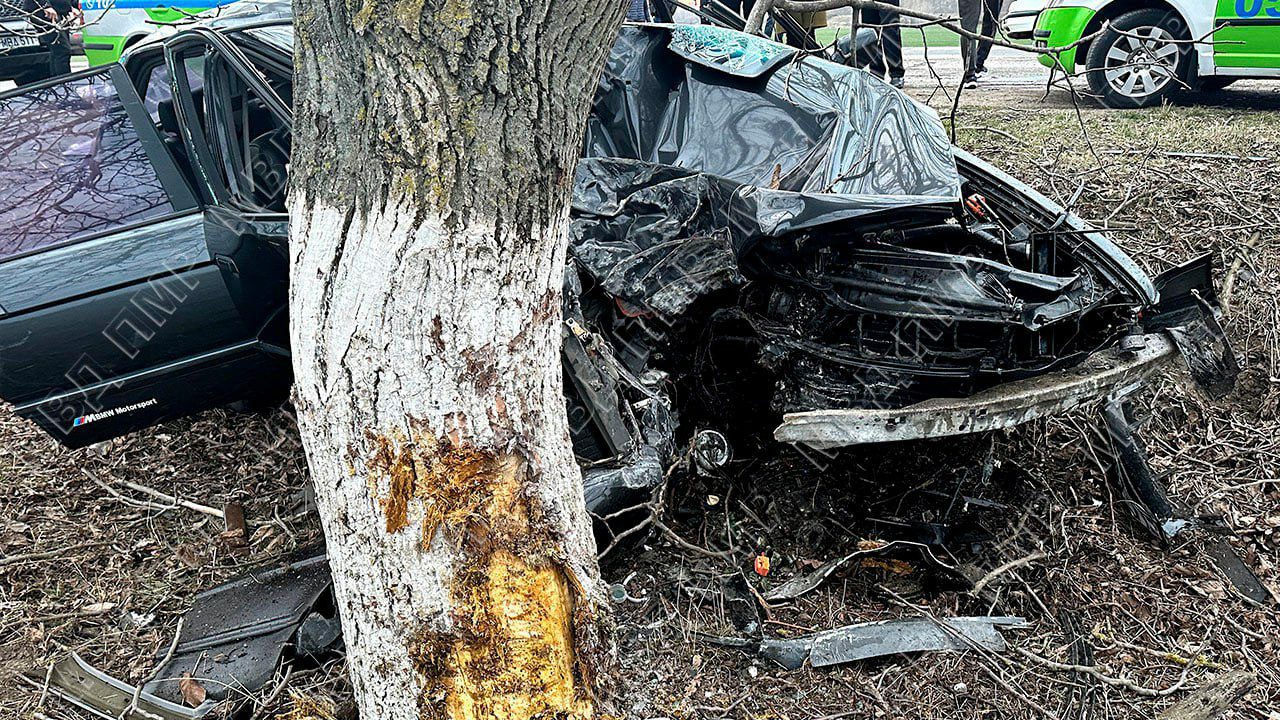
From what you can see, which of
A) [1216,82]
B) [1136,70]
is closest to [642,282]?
[1136,70]

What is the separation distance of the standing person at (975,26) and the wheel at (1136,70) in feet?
3.01

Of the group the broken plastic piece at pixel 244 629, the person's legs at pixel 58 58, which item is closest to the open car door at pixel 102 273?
the broken plastic piece at pixel 244 629

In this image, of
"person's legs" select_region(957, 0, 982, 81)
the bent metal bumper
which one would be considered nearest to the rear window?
the bent metal bumper

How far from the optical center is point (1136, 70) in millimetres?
7047

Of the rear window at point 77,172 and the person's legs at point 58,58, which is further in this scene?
the person's legs at point 58,58

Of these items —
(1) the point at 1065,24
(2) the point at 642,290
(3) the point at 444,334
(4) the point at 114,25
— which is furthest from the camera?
(4) the point at 114,25

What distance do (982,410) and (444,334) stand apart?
1969mm

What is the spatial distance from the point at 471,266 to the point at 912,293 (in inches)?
75.0

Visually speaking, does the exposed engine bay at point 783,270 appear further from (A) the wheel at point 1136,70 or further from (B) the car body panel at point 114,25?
(B) the car body panel at point 114,25

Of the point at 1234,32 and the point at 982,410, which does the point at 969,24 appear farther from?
the point at 982,410

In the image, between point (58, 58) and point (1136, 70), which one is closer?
point (58, 58)

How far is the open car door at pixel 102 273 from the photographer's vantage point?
325cm

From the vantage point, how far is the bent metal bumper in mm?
2945

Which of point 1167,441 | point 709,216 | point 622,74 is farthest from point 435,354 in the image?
point 1167,441
